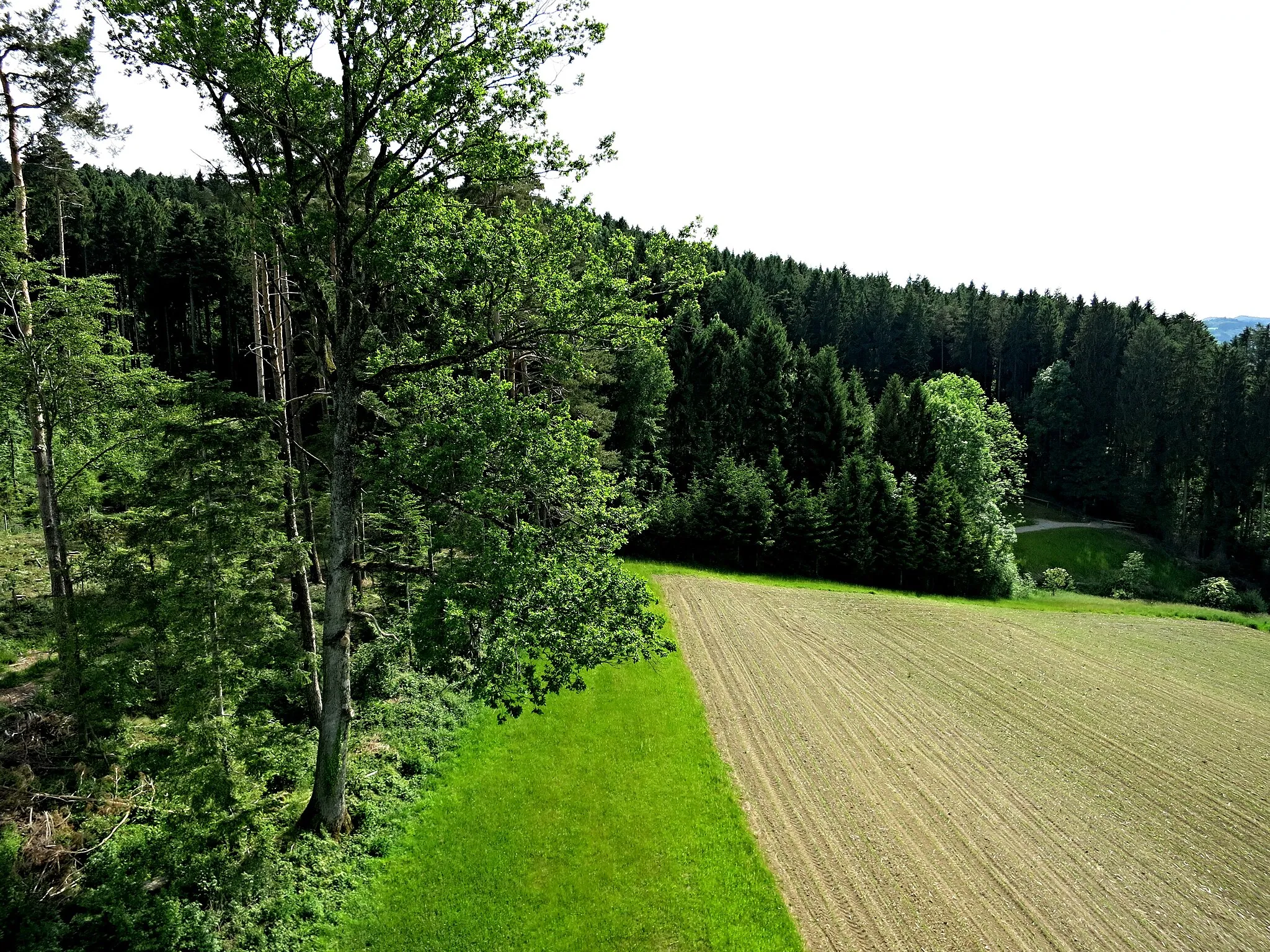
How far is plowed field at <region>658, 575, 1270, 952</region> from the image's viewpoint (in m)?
11.9

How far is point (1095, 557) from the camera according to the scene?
5372 centimetres

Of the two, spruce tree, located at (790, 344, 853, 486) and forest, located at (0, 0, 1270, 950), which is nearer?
forest, located at (0, 0, 1270, 950)

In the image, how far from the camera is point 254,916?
10109 millimetres

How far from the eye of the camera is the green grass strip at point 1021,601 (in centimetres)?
3659

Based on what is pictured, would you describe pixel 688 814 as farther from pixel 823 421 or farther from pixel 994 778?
pixel 823 421

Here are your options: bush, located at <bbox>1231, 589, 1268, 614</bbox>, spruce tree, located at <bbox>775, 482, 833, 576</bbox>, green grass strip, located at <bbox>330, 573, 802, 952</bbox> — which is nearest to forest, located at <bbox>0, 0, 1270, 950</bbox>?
green grass strip, located at <bbox>330, 573, 802, 952</bbox>

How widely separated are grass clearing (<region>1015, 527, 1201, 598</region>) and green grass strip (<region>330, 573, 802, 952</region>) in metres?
44.4

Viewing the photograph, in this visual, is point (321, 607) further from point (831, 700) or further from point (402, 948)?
point (831, 700)

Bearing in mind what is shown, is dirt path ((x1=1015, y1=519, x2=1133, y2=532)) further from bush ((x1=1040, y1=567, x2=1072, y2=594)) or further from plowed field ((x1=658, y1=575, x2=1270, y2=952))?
plowed field ((x1=658, y1=575, x2=1270, y2=952))

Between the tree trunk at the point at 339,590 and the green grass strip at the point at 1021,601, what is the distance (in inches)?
932

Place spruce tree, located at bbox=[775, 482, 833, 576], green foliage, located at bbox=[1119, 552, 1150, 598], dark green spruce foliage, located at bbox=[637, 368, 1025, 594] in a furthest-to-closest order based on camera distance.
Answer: green foliage, located at bbox=[1119, 552, 1150, 598] < spruce tree, located at bbox=[775, 482, 833, 576] < dark green spruce foliage, located at bbox=[637, 368, 1025, 594]

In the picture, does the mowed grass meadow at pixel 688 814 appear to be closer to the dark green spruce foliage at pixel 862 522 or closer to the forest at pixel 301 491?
Answer: the forest at pixel 301 491

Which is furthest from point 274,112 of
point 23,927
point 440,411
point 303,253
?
point 23,927

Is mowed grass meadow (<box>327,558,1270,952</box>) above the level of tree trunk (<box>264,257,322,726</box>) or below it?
below
